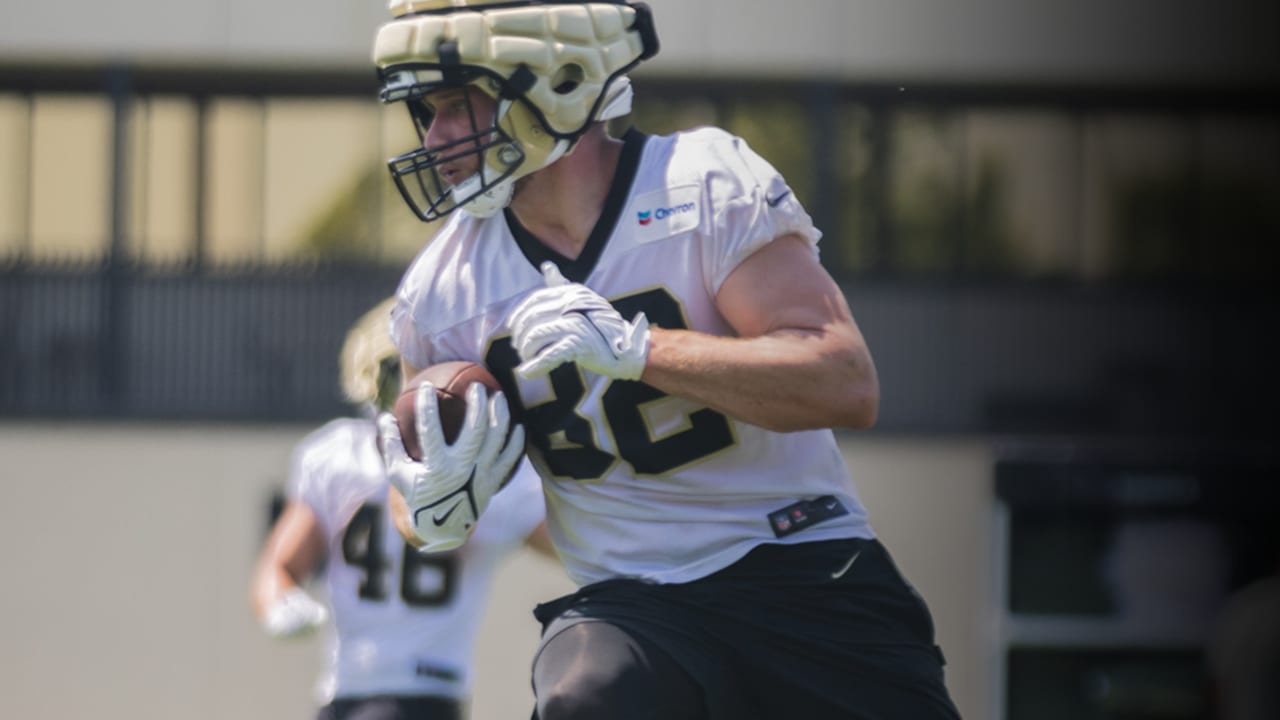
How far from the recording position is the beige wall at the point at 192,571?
11344 millimetres

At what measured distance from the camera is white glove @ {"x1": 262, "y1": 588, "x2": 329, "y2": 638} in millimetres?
4727

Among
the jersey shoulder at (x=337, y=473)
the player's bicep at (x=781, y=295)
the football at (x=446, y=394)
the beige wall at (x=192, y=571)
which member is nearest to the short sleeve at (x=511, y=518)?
the jersey shoulder at (x=337, y=473)

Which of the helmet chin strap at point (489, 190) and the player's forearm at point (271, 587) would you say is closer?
the helmet chin strap at point (489, 190)

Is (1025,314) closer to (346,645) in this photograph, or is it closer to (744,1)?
(744,1)

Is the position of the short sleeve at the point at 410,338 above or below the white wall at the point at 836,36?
below

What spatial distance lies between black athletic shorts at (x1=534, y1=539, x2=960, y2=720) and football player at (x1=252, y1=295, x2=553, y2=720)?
5.37 feet

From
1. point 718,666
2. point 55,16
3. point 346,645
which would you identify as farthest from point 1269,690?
point 55,16

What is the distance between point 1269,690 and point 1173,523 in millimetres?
3376

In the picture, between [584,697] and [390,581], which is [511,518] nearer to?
[390,581]

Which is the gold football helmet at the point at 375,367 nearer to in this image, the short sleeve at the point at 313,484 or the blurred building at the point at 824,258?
the short sleeve at the point at 313,484

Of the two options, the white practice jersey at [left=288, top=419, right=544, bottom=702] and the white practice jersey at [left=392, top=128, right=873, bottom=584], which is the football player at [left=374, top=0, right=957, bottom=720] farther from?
the white practice jersey at [left=288, top=419, right=544, bottom=702]

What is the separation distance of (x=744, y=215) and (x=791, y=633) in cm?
70

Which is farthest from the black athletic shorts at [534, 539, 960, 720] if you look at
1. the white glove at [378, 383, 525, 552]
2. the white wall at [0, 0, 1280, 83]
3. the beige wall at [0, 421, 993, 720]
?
the white wall at [0, 0, 1280, 83]

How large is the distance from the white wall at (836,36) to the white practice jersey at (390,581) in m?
7.28
